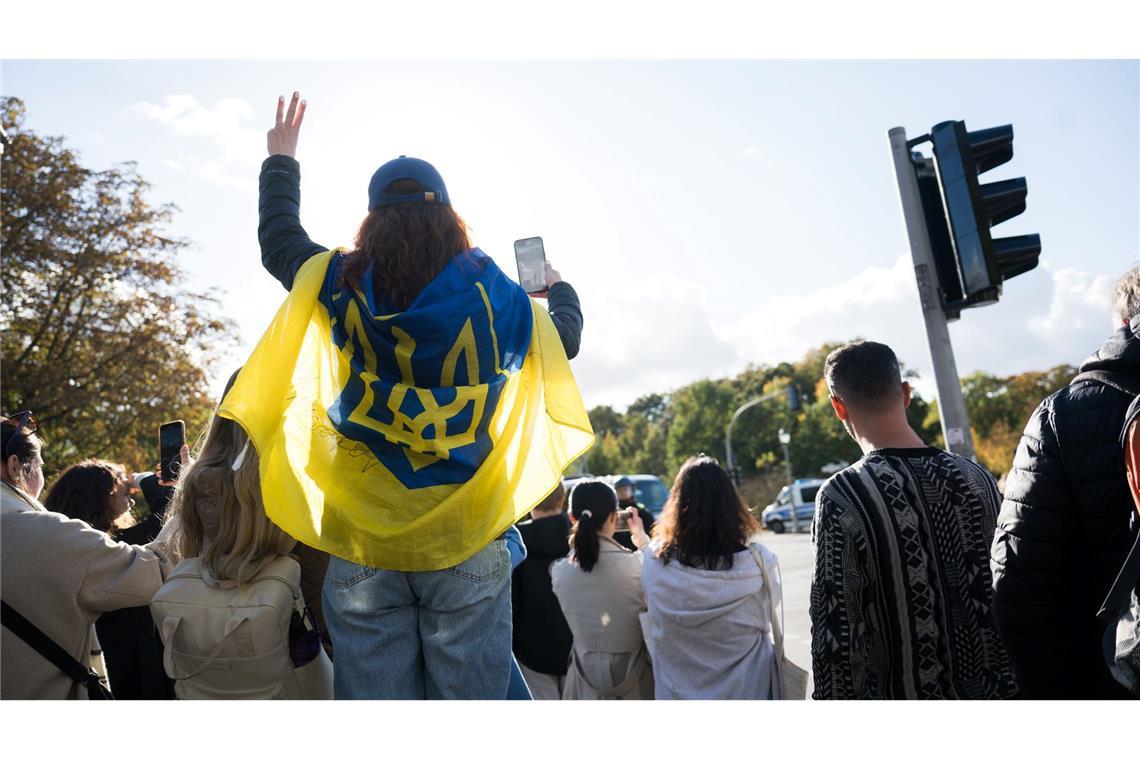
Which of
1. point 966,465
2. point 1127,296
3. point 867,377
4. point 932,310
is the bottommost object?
point 966,465

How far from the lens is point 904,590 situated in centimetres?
271

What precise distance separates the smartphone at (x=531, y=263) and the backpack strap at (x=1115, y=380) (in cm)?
166

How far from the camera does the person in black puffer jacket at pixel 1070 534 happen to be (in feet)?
7.86

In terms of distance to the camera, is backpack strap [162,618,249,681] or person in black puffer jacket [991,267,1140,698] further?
backpack strap [162,618,249,681]

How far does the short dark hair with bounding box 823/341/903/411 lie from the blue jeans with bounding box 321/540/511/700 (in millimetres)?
1306

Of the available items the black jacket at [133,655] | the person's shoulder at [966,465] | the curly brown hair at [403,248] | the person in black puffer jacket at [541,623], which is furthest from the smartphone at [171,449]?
the person's shoulder at [966,465]

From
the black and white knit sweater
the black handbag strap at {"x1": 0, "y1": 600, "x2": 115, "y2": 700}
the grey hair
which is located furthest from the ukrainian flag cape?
the grey hair

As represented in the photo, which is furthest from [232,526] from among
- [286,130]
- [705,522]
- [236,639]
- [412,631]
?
[705,522]

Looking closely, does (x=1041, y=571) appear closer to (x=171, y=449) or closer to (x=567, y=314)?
(x=567, y=314)

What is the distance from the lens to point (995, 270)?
4.88 m

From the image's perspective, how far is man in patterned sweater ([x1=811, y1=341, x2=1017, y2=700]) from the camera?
2684mm

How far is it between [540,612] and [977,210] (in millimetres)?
3269

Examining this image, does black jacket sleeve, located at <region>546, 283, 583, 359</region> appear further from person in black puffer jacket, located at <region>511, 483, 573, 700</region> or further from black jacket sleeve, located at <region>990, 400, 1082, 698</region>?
person in black puffer jacket, located at <region>511, 483, 573, 700</region>

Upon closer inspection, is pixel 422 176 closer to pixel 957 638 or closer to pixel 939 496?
pixel 939 496
